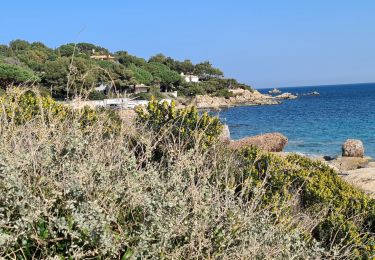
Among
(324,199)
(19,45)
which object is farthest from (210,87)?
(324,199)

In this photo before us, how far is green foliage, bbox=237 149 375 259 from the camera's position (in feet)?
16.3

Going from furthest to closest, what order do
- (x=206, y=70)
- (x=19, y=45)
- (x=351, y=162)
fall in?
(x=206, y=70), (x=19, y=45), (x=351, y=162)

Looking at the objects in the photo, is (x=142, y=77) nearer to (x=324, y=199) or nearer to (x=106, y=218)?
(x=324, y=199)

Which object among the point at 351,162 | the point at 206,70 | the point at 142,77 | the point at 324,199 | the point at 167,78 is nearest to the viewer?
the point at 324,199

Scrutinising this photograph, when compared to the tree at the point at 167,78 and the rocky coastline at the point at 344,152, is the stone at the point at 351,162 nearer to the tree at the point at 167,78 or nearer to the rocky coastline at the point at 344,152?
the rocky coastline at the point at 344,152

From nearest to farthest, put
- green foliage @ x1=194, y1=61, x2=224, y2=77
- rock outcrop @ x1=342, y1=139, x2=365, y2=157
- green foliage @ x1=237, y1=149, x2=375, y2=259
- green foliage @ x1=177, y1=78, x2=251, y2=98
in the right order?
green foliage @ x1=237, y1=149, x2=375, y2=259 < rock outcrop @ x1=342, y1=139, x2=365, y2=157 < green foliage @ x1=177, y1=78, x2=251, y2=98 < green foliage @ x1=194, y1=61, x2=224, y2=77

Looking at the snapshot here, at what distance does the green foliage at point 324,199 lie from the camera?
497 centimetres

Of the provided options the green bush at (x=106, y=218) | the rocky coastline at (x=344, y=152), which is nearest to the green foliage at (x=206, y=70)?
the rocky coastline at (x=344, y=152)

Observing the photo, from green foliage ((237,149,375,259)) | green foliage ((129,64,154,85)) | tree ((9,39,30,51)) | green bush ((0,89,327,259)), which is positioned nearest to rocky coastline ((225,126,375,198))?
green foliage ((237,149,375,259))

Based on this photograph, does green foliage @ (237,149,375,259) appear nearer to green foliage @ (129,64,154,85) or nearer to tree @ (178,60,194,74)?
green foliage @ (129,64,154,85)

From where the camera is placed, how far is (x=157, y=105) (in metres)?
8.58

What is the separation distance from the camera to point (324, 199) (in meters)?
5.66

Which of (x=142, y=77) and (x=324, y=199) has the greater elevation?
(x=142, y=77)

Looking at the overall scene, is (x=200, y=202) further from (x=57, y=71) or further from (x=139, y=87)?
(x=139, y=87)
